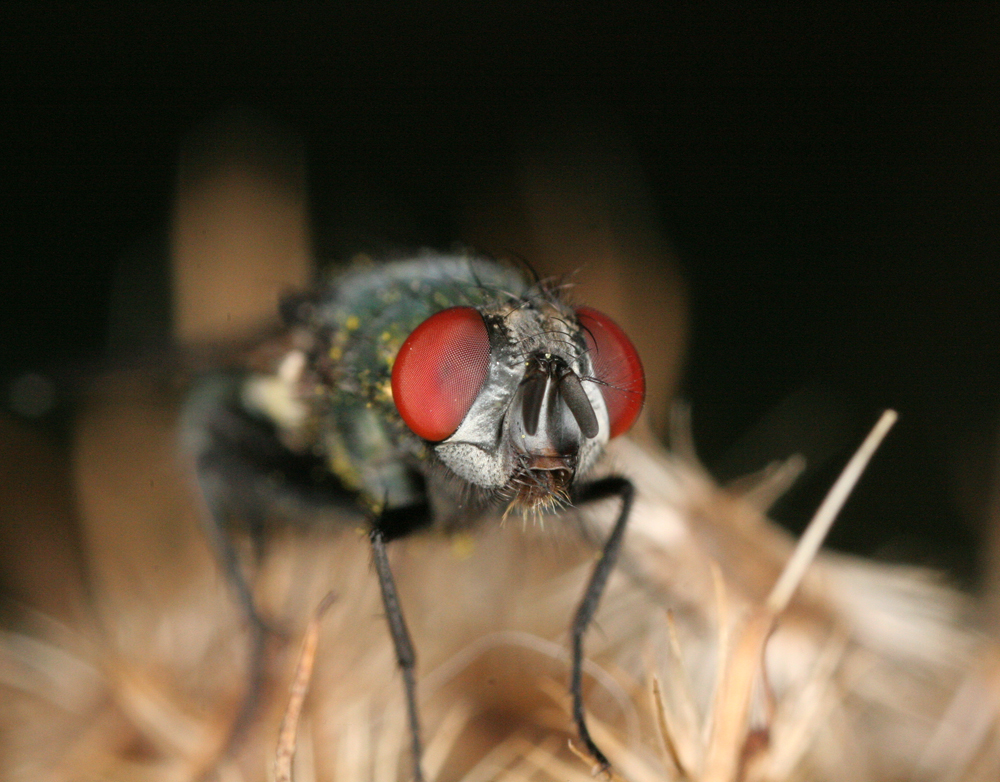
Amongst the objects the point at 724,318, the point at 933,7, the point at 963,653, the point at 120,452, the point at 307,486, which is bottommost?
the point at 120,452

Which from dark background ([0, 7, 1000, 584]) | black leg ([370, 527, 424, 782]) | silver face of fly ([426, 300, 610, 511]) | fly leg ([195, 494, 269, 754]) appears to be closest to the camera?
silver face of fly ([426, 300, 610, 511])

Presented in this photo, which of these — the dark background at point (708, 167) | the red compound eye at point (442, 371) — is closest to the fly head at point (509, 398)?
the red compound eye at point (442, 371)

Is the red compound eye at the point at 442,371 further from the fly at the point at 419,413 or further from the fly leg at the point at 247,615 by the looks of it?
the fly leg at the point at 247,615

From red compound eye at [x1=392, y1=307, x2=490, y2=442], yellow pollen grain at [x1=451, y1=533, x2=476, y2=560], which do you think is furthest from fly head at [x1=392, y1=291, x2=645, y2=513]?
yellow pollen grain at [x1=451, y1=533, x2=476, y2=560]

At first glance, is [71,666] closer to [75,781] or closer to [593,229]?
[75,781]

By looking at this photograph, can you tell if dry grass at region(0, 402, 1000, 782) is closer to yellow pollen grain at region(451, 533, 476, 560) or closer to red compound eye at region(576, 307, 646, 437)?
yellow pollen grain at region(451, 533, 476, 560)

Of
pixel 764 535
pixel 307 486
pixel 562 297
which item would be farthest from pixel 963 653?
pixel 307 486

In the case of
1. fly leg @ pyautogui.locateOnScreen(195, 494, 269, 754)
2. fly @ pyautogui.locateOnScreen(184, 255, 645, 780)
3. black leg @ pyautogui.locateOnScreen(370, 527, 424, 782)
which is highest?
fly @ pyautogui.locateOnScreen(184, 255, 645, 780)
